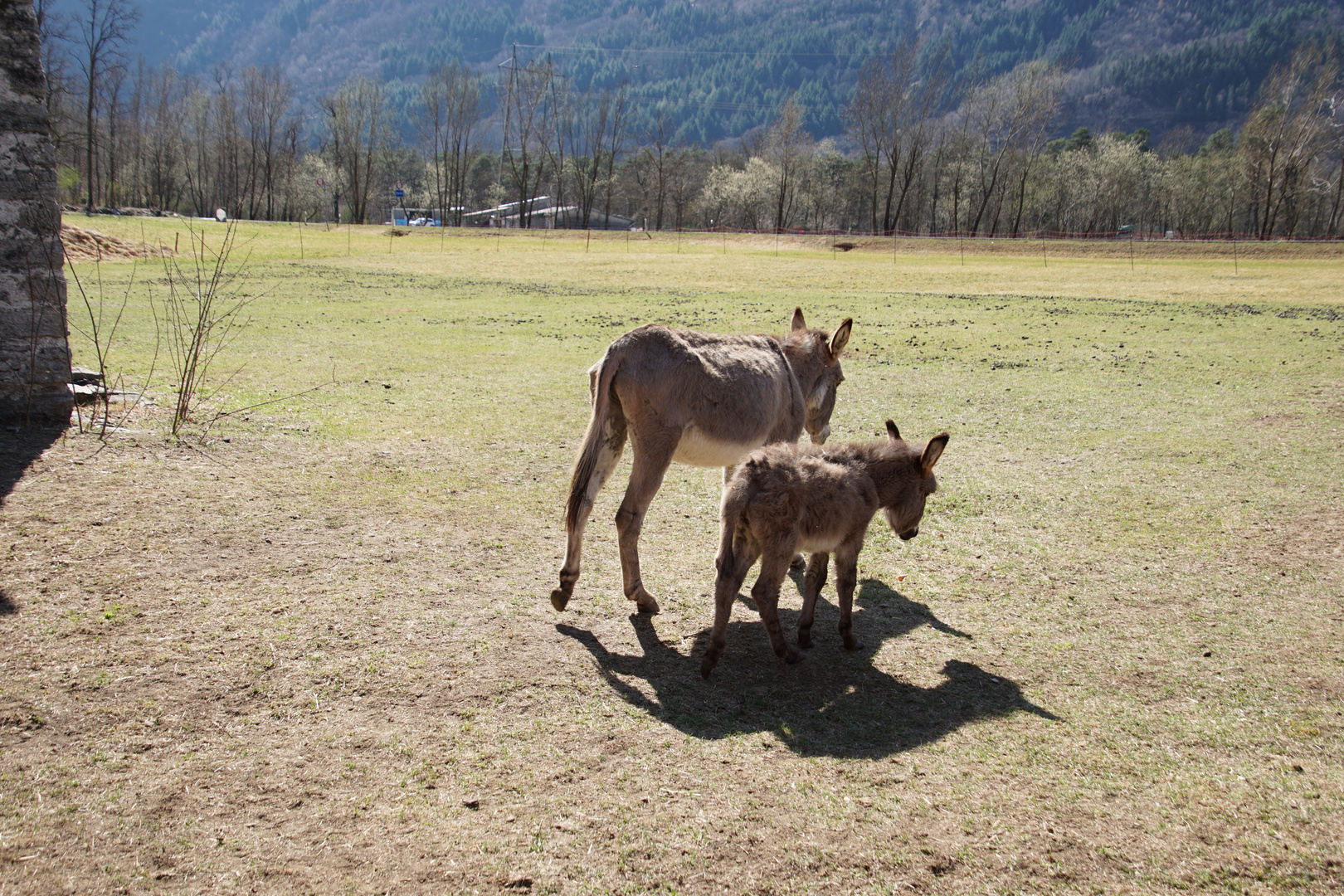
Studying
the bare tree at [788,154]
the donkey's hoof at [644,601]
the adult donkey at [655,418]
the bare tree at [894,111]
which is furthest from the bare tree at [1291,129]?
the donkey's hoof at [644,601]

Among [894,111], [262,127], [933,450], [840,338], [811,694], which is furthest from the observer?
[262,127]

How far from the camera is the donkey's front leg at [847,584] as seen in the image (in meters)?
5.37

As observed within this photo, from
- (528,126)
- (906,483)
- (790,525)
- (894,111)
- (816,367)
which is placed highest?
(528,126)

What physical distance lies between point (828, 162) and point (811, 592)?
→ 436 feet

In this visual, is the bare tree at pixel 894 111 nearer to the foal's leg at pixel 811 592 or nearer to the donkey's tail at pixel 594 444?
the donkey's tail at pixel 594 444

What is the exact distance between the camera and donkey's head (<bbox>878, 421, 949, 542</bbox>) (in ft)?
19.2

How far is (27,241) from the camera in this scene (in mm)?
8109

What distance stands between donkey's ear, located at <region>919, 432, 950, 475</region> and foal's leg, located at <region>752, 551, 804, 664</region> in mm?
1498

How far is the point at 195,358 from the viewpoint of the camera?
8805 mm

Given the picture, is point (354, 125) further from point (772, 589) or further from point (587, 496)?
point (772, 589)

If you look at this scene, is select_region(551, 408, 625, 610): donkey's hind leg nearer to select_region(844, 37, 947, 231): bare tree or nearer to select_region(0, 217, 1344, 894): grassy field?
select_region(0, 217, 1344, 894): grassy field

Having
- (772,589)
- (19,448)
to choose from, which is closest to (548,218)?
(19,448)

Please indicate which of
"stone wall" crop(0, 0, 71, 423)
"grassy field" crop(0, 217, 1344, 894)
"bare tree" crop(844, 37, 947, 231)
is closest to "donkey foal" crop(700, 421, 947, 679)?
"grassy field" crop(0, 217, 1344, 894)

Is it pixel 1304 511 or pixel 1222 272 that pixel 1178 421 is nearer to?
pixel 1304 511
